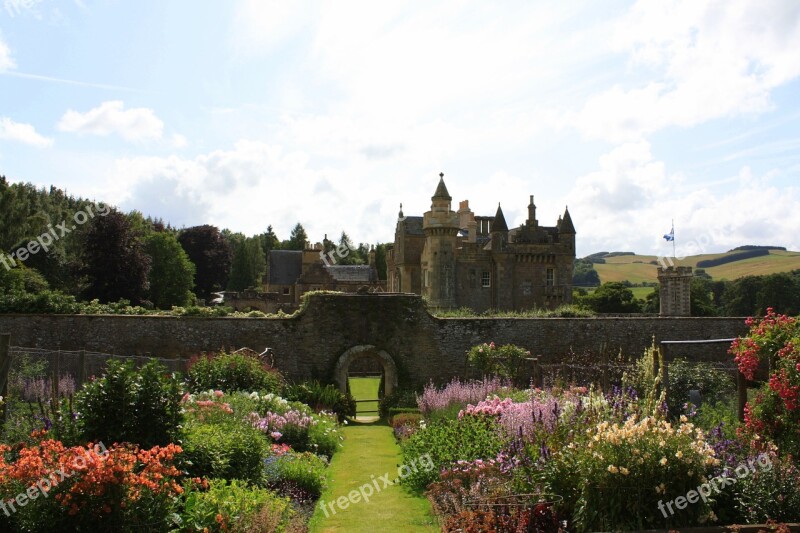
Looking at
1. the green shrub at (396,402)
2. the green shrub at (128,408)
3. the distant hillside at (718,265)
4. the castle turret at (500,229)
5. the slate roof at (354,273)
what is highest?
the distant hillside at (718,265)

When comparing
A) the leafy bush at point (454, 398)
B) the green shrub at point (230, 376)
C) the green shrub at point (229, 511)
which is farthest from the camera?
the green shrub at point (230, 376)

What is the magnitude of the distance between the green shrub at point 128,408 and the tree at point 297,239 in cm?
8071

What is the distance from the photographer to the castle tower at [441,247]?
40.5 meters

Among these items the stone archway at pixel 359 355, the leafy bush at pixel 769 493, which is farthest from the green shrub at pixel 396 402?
the leafy bush at pixel 769 493

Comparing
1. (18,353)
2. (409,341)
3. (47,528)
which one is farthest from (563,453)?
(409,341)

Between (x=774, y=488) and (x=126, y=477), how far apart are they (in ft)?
20.9

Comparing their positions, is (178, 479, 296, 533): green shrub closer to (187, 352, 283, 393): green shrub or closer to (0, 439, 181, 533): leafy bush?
(0, 439, 181, 533): leafy bush

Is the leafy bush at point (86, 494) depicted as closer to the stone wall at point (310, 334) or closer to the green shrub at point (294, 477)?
the green shrub at point (294, 477)

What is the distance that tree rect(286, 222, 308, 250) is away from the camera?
3532 inches

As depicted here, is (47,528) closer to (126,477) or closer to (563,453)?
(126,477)

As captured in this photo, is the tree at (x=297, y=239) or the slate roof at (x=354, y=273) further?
the tree at (x=297, y=239)

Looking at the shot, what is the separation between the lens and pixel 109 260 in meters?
41.4

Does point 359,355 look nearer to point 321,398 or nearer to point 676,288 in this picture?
point 321,398

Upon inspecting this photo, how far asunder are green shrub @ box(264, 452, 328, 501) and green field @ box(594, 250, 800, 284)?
3571 inches
